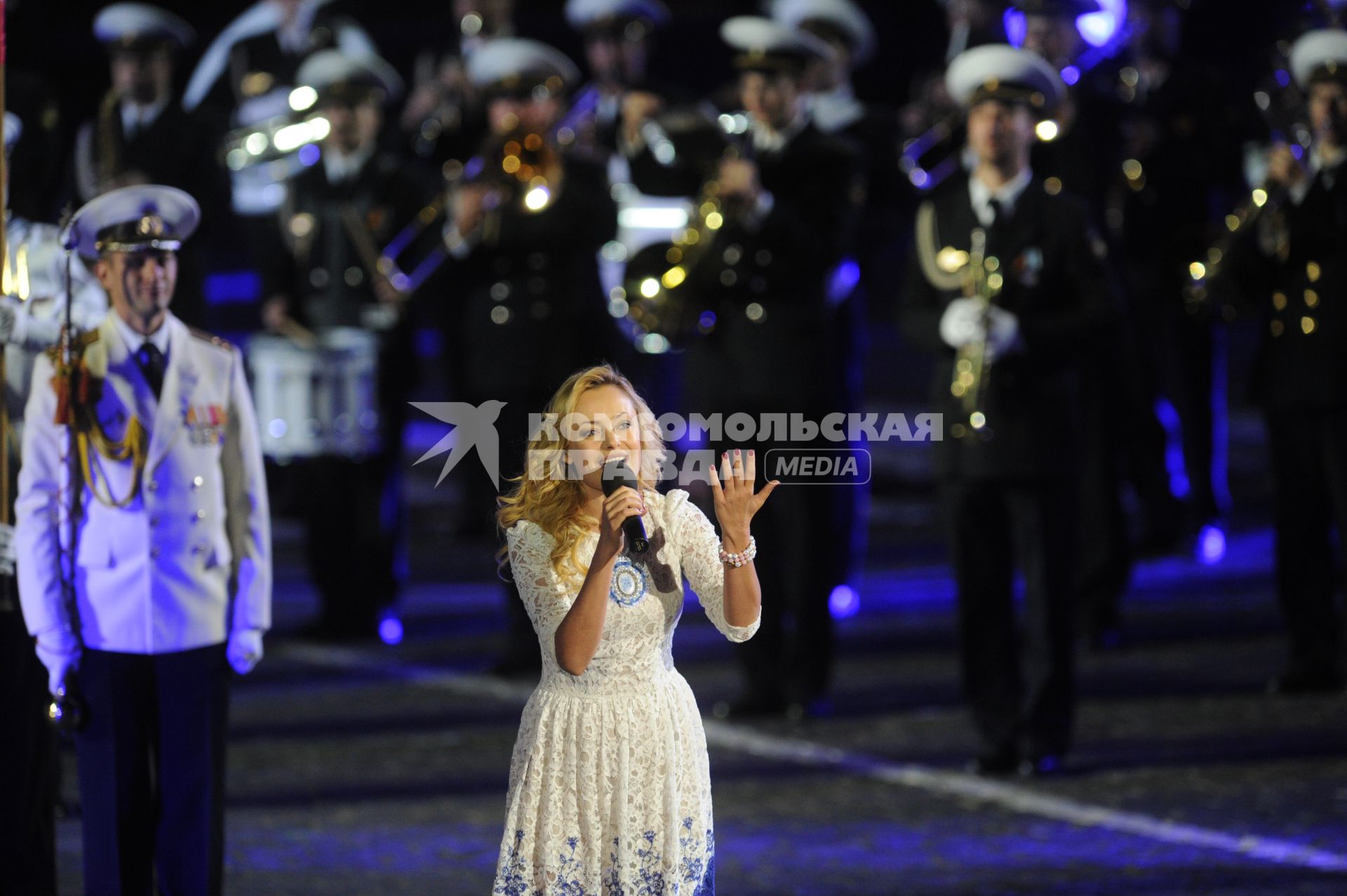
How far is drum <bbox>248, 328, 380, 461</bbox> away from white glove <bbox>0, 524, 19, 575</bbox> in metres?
4.42

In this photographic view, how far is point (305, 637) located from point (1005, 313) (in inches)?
172

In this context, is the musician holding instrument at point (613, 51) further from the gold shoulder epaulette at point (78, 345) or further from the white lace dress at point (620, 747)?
the white lace dress at point (620, 747)

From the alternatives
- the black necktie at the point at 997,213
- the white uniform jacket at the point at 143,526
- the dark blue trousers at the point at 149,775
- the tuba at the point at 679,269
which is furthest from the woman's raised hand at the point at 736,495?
the tuba at the point at 679,269

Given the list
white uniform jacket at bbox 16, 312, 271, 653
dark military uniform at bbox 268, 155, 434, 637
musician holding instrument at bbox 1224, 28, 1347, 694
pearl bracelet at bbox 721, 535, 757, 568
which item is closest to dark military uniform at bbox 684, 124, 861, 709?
musician holding instrument at bbox 1224, 28, 1347, 694

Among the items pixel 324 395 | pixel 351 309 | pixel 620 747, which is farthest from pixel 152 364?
pixel 351 309

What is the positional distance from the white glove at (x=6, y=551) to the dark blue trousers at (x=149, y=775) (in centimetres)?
40

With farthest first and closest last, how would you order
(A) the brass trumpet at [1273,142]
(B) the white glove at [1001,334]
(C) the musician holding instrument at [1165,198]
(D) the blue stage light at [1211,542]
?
(D) the blue stage light at [1211,542] < (C) the musician holding instrument at [1165,198] < (A) the brass trumpet at [1273,142] < (B) the white glove at [1001,334]

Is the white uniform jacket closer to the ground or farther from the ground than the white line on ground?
farther from the ground

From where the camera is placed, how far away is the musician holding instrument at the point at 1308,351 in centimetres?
796

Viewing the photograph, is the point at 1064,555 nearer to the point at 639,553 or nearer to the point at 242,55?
the point at 639,553

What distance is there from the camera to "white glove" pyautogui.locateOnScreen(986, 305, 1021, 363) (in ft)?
23.4

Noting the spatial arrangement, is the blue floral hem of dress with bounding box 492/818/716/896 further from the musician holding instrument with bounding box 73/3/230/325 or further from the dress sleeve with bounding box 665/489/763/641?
the musician holding instrument with bounding box 73/3/230/325

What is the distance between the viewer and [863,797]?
686cm

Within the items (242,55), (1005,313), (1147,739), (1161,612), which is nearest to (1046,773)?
(1147,739)
